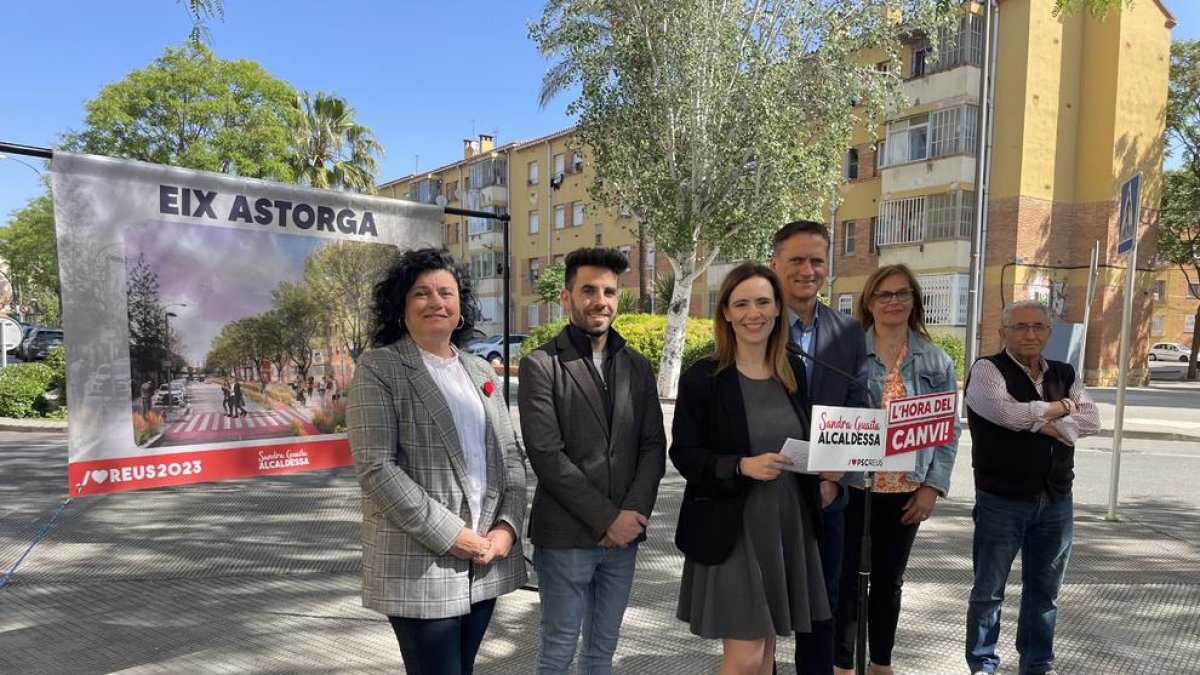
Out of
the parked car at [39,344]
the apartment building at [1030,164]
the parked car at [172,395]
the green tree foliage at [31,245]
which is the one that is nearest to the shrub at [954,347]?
the apartment building at [1030,164]

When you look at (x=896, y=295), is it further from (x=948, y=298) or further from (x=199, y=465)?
(x=948, y=298)

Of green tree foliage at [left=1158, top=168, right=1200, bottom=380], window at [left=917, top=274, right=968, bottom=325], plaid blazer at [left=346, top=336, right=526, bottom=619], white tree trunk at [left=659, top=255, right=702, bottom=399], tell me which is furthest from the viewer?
green tree foliage at [left=1158, top=168, right=1200, bottom=380]

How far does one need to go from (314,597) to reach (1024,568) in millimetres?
4000

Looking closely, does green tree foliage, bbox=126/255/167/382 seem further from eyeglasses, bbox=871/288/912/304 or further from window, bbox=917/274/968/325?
window, bbox=917/274/968/325

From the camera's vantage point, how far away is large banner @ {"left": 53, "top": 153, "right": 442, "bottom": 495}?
11.7 feet

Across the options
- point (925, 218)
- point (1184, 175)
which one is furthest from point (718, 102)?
point (1184, 175)

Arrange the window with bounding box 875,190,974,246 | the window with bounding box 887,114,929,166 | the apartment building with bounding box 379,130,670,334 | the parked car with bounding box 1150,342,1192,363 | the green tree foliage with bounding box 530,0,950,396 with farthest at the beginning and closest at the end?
the parked car with bounding box 1150,342,1192,363
the apartment building with bounding box 379,130,670,334
the window with bounding box 887,114,929,166
the window with bounding box 875,190,974,246
the green tree foliage with bounding box 530,0,950,396

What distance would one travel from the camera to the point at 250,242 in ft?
13.4

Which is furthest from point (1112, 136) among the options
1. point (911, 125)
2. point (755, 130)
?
point (755, 130)

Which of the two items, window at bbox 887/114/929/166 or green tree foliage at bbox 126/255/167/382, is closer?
green tree foliage at bbox 126/255/167/382

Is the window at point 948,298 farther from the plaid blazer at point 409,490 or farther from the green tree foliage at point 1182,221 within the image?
the plaid blazer at point 409,490

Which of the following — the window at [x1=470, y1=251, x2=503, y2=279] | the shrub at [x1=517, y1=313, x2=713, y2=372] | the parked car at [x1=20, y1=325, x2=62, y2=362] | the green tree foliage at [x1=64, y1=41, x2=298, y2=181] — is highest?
the green tree foliage at [x1=64, y1=41, x2=298, y2=181]

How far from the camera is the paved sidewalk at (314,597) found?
3.82 m

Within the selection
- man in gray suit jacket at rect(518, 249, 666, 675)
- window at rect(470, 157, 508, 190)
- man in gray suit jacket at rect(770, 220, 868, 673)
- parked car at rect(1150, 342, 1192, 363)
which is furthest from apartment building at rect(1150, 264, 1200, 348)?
man in gray suit jacket at rect(518, 249, 666, 675)
